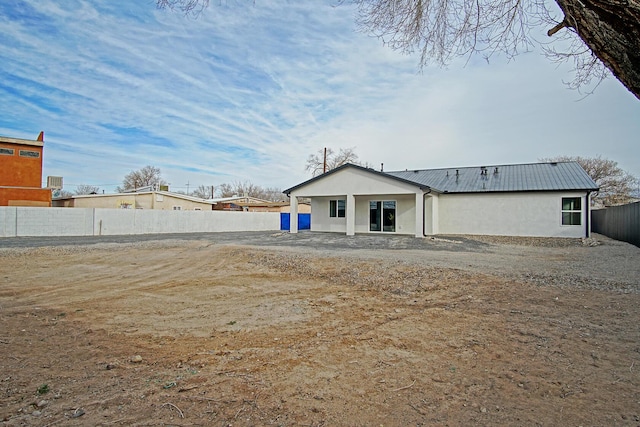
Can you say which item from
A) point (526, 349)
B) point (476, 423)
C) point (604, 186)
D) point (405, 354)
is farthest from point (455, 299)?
point (604, 186)

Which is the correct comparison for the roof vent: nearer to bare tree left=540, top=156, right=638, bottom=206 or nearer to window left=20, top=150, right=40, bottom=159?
window left=20, top=150, right=40, bottom=159

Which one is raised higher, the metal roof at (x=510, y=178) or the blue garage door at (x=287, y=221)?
the metal roof at (x=510, y=178)

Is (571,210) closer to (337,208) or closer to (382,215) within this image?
(382,215)

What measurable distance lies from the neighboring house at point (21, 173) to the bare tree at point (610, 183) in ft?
183

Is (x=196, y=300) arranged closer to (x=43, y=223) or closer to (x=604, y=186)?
(x=43, y=223)

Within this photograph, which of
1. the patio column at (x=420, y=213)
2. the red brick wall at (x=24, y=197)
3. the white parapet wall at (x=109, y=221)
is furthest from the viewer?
the red brick wall at (x=24, y=197)

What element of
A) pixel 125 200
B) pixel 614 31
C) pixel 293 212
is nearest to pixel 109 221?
pixel 125 200

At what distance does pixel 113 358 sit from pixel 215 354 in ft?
3.49

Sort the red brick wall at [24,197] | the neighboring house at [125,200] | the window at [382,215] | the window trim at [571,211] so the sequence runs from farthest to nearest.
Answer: the neighboring house at [125,200]
the red brick wall at [24,197]
the window at [382,215]
the window trim at [571,211]

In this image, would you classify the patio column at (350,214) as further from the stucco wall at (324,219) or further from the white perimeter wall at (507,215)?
the white perimeter wall at (507,215)

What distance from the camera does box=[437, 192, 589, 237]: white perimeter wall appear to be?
1955cm

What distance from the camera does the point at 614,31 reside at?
2465mm

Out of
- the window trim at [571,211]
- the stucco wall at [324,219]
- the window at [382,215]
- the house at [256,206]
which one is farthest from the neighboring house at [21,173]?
the window trim at [571,211]

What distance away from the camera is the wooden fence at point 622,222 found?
641 inches
